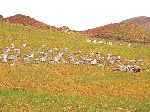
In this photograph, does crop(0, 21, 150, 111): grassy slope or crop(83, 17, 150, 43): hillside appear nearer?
crop(0, 21, 150, 111): grassy slope

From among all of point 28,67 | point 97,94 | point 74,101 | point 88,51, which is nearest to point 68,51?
point 88,51

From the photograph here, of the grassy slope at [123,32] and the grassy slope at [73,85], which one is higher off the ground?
the grassy slope at [123,32]

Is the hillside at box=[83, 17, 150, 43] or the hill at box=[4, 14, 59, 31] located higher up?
the hill at box=[4, 14, 59, 31]

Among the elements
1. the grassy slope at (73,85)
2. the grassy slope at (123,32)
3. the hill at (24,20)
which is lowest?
the grassy slope at (73,85)

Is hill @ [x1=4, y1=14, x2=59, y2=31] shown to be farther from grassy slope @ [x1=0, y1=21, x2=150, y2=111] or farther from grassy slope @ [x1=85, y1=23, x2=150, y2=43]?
grassy slope @ [x1=0, y1=21, x2=150, y2=111]

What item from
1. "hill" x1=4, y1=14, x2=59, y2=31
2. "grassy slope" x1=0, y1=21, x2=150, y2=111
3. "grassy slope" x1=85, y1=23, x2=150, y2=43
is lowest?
"grassy slope" x1=0, y1=21, x2=150, y2=111

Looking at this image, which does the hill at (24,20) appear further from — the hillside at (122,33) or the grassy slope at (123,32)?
the grassy slope at (123,32)

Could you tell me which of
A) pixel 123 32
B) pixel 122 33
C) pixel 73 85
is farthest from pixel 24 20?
pixel 73 85

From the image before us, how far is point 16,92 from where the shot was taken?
4022cm

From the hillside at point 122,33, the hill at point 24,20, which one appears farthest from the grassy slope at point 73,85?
the hillside at point 122,33

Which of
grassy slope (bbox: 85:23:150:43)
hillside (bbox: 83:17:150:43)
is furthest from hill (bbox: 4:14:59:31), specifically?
grassy slope (bbox: 85:23:150:43)

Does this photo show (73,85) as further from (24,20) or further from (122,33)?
(122,33)

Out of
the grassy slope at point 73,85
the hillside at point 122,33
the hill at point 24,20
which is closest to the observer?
the grassy slope at point 73,85

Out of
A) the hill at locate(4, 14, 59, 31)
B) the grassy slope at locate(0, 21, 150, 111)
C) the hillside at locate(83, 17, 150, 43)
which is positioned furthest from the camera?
the hillside at locate(83, 17, 150, 43)
